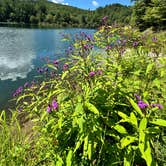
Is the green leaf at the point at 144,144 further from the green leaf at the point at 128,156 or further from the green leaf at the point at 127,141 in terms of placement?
the green leaf at the point at 128,156

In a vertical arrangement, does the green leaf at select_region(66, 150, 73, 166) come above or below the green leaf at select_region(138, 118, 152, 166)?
below

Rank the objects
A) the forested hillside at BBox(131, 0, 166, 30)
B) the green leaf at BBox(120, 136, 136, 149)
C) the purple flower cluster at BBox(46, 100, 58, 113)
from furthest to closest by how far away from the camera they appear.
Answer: the forested hillside at BBox(131, 0, 166, 30)
the purple flower cluster at BBox(46, 100, 58, 113)
the green leaf at BBox(120, 136, 136, 149)

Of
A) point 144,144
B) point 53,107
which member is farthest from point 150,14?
point 144,144

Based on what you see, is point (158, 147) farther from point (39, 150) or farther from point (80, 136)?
point (39, 150)

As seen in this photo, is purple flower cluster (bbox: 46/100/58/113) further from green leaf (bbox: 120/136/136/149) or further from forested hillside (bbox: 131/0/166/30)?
forested hillside (bbox: 131/0/166/30)

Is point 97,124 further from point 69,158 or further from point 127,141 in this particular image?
point 69,158

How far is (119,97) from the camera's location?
2920 millimetres

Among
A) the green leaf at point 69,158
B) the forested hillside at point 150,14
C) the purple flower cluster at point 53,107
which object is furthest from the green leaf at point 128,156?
the forested hillside at point 150,14

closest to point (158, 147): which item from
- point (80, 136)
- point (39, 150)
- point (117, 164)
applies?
point (117, 164)

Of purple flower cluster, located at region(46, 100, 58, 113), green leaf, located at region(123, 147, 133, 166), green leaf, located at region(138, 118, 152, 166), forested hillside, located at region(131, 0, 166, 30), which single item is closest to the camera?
green leaf, located at region(138, 118, 152, 166)

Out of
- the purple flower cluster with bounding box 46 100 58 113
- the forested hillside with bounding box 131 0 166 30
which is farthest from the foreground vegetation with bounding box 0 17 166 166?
the forested hillside with bounding box 131 0 166 30

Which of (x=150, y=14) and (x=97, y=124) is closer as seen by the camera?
(x=97, y=124)

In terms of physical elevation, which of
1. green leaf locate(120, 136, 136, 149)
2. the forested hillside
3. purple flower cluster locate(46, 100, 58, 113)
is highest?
purple flower cluster locate(46, 100, 58, 113)

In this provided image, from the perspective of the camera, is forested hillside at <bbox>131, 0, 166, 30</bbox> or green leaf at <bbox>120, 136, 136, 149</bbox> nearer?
green leaf at <bbox>120, 136, 136, 149</bbox>
